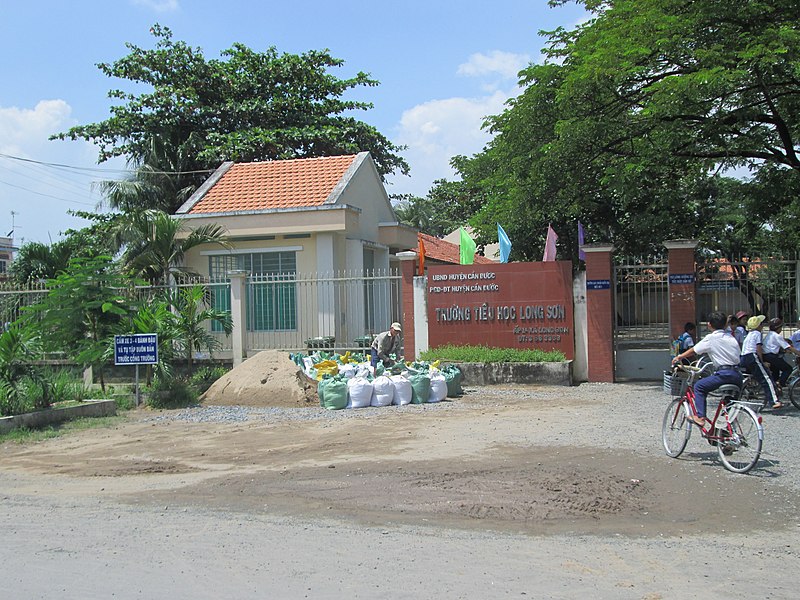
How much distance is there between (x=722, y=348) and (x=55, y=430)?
975 centimetres

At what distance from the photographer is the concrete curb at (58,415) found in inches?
475

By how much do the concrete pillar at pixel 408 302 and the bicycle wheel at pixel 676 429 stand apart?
8.97 metres

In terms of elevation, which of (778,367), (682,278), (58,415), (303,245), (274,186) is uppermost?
(274,186)

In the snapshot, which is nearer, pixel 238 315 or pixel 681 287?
pixel 681 287

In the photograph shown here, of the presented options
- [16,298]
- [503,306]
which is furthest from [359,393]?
[16,298]

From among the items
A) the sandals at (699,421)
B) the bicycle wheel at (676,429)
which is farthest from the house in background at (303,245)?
the sandals at (699,421)

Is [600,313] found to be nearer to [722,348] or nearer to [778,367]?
[778,367]

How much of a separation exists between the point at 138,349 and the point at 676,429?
32.5 ft

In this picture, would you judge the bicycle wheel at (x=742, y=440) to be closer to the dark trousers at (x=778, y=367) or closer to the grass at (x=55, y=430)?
the dark trousers at (x=778, y=367)

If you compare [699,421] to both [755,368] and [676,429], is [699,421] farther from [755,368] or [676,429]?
[755,368]

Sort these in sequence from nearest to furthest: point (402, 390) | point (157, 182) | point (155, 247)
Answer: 1. point (402, 390)
2. point (155, 247)
3. point (157, 182)

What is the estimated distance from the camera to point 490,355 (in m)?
16.4

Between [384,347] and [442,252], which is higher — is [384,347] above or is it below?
below

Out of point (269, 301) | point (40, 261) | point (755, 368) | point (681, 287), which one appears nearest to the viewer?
point (755, 368)
